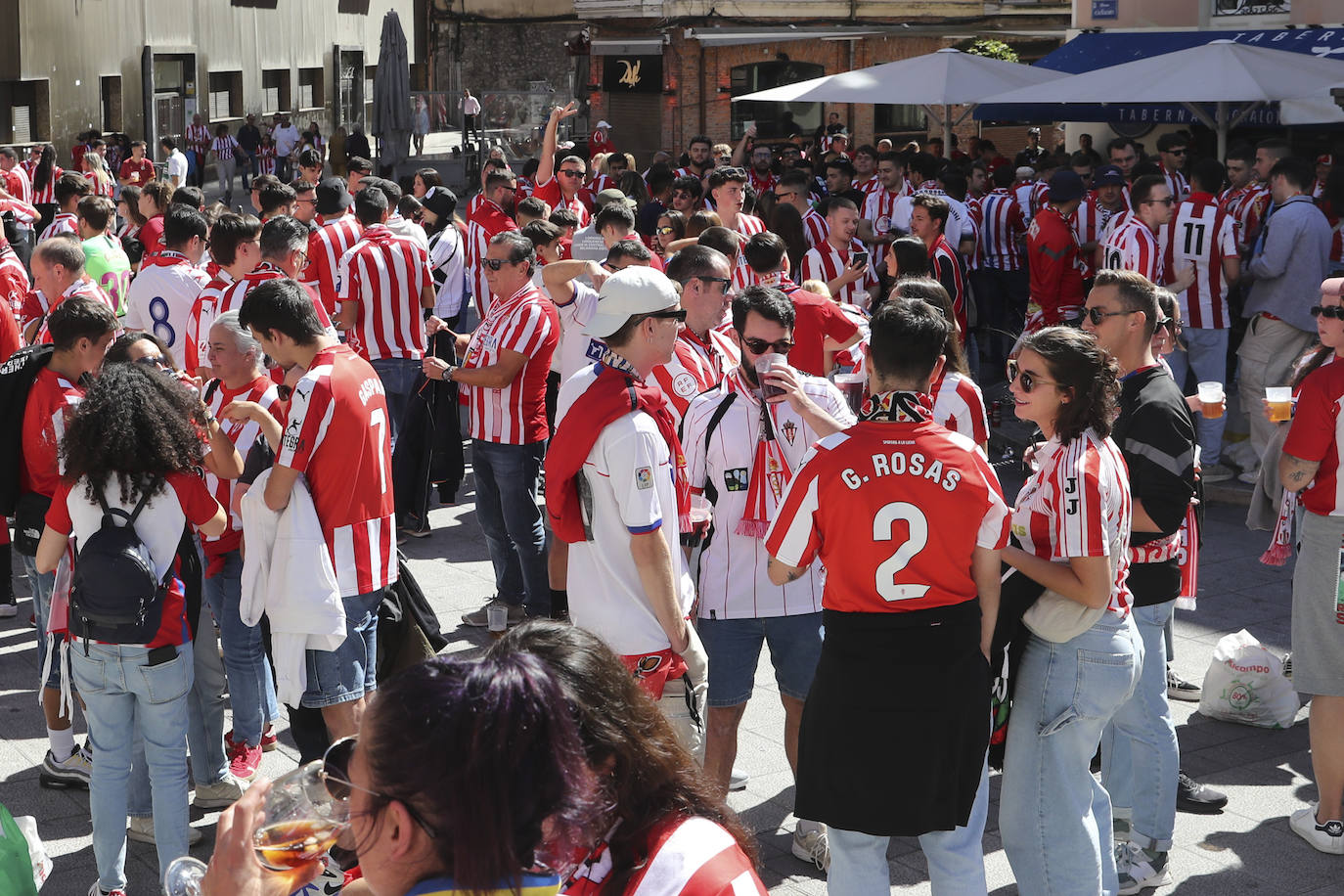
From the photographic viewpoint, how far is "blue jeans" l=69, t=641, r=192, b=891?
4.32 meters

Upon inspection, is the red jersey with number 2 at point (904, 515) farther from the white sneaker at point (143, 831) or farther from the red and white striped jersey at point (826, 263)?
the red and white striped jersey at point (826, 263)

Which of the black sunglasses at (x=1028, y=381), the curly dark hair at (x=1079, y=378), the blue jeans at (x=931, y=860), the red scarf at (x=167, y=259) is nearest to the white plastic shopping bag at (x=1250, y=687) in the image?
the curly dark hair at (x=1079, y=378)

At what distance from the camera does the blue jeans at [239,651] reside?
17.5 feet

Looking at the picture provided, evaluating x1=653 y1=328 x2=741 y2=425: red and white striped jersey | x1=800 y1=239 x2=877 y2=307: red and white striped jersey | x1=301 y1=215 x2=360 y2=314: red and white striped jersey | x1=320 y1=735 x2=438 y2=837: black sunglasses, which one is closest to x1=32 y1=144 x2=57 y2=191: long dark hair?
x1=301 y1=215 x2=360 y2=314: red and white striped jersey

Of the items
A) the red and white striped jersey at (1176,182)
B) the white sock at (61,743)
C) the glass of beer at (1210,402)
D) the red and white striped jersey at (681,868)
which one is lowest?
the white sock at (61,743)

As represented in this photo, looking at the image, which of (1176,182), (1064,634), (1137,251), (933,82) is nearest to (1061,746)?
(1064,634)

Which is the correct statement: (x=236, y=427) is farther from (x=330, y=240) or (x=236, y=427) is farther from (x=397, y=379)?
(x=330, y=240)

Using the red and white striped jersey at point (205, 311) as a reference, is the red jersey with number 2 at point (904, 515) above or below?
below

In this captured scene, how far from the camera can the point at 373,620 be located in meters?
4.84

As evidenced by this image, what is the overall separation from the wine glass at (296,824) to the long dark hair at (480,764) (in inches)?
12.8

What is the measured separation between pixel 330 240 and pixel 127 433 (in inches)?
202

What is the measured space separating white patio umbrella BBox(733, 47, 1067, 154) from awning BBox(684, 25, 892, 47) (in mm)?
16581

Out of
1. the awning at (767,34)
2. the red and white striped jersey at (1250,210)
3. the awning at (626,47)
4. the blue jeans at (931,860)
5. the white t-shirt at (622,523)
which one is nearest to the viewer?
the blue jeans at (931,860)

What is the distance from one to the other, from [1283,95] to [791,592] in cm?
879
